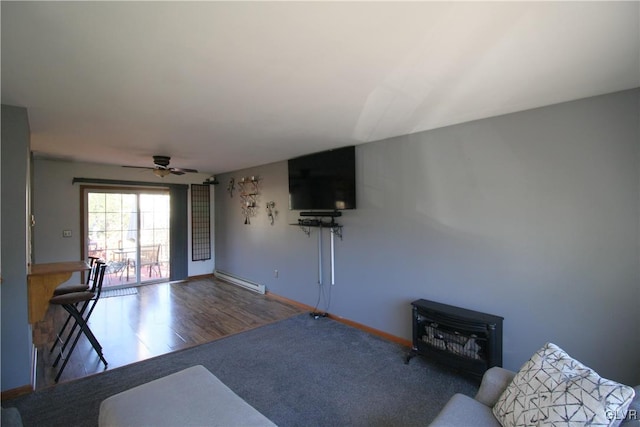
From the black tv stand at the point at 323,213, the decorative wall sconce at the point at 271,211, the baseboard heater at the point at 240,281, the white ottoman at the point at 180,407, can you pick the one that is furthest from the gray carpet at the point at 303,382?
the decorative wall sconce at the point at 271,211

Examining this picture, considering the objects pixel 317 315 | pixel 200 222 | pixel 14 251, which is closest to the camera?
pixel 14 251

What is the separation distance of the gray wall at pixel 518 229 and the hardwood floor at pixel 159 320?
156 cm

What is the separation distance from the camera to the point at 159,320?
415 cm

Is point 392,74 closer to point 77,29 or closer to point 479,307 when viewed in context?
point 77,29

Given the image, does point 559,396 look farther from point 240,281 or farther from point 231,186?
point 231,186

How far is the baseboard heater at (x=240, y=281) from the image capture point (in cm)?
551

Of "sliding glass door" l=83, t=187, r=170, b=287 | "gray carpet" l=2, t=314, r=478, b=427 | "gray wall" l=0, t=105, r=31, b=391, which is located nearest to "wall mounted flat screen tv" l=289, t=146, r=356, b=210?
"gray carpet" l=2, t=314, r=478, b=427

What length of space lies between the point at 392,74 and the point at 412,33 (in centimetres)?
43

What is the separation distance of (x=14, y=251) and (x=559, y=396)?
3.69m

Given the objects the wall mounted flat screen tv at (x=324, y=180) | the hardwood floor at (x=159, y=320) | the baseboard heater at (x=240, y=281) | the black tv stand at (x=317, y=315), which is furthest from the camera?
the baseboard heater at (x=240, y=281)

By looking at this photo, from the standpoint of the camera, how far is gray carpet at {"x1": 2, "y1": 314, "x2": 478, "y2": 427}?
87.8 inches

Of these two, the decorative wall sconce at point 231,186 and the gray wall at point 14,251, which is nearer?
the gray wall at point 14,251

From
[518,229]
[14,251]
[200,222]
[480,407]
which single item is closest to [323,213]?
[518,229]

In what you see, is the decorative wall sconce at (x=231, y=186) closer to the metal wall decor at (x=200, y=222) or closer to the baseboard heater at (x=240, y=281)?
the metal wall decor at (x=200, y=222)
